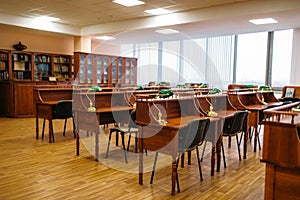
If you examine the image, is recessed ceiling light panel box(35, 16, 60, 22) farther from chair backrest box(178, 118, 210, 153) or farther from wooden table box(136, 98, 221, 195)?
chair backrest box(178, 118, 210, 153)

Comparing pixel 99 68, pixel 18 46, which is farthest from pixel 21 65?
pixel 99 68

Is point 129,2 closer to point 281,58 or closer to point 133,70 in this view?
point 133,70

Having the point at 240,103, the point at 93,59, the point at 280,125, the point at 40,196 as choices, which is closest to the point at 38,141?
the point at 40,196

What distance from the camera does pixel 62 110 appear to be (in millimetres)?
5508

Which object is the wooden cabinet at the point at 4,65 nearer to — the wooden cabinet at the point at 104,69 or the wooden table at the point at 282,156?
the wooden cabinet at the point at 104,69

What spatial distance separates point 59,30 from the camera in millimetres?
9125

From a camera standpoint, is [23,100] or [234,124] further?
[23,100]

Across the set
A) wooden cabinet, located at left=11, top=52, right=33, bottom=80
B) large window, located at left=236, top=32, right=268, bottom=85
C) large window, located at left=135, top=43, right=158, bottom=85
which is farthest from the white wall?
wooden cabinet, located at left=11, top=52, right=33, bottom=80

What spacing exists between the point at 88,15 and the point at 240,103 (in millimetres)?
4926

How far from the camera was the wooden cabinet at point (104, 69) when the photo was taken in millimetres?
9986

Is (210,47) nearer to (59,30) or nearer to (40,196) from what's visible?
(59,30)

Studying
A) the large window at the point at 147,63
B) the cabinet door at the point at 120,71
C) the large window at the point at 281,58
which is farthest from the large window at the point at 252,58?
the cabinet door at the point at 120,71

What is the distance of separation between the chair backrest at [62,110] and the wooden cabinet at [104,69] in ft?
14.8

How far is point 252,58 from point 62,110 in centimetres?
730
